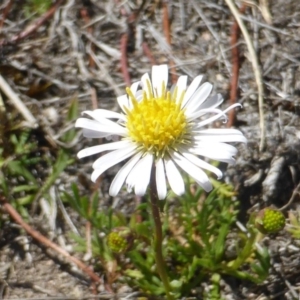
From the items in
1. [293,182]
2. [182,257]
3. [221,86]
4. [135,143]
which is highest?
[221,86]

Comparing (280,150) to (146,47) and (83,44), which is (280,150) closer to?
(146,47)

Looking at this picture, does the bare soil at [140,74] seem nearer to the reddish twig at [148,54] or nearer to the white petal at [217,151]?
the reddish twig at [148,54]

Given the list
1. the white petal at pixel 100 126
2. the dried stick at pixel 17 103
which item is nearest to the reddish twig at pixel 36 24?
the dried stick at pixel 17 103

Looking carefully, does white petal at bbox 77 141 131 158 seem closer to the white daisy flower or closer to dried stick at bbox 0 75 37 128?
the white daisy flower

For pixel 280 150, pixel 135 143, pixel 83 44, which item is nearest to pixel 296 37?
pixel 280 150

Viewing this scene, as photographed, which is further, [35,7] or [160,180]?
[35,7]

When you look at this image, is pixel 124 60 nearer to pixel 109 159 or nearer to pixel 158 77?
pixel 158 77

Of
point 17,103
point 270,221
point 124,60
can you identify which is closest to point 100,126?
point 270,221
